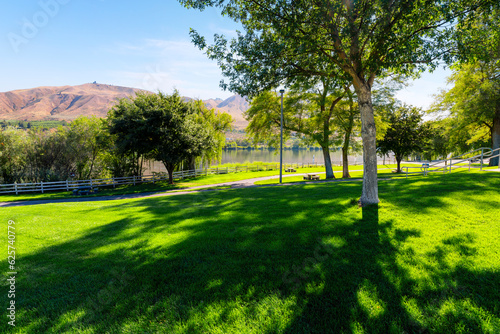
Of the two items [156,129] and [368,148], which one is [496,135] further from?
[156,129]

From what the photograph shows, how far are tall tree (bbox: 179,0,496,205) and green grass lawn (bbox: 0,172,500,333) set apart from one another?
243 cm

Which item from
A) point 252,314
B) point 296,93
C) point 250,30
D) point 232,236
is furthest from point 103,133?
point 252,314

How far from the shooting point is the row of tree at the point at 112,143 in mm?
23266

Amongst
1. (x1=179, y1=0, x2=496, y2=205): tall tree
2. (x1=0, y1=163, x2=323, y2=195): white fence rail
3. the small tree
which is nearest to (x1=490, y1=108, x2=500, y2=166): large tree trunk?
the small tree

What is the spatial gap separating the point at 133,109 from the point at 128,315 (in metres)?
24.0

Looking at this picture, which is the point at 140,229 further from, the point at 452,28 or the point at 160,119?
the point at 160,119

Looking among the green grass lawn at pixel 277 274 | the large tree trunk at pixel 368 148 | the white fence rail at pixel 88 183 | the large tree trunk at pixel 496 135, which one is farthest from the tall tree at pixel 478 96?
the white fence rail at pixel 88 183

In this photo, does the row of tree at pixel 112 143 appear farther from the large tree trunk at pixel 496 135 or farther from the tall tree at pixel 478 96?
the large tree trunk at pixel 496 135

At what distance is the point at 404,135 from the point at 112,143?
37048 mm

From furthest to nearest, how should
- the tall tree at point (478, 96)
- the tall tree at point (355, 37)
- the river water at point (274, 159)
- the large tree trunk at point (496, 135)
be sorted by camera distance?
the river water at point (274, 159)
the large tree trunk at point (496, 135)
the tall tree at point (478, 96)
the tall tree at point (355, 37)

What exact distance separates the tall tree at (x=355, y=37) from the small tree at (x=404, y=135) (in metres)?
24.2

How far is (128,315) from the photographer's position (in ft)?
10.5

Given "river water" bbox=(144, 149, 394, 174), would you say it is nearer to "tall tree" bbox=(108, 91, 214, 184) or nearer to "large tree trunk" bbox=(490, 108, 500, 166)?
"tall tree" bbox=(108, 91, 214, 184)

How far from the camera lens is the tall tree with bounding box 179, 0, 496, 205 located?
6770 mm
